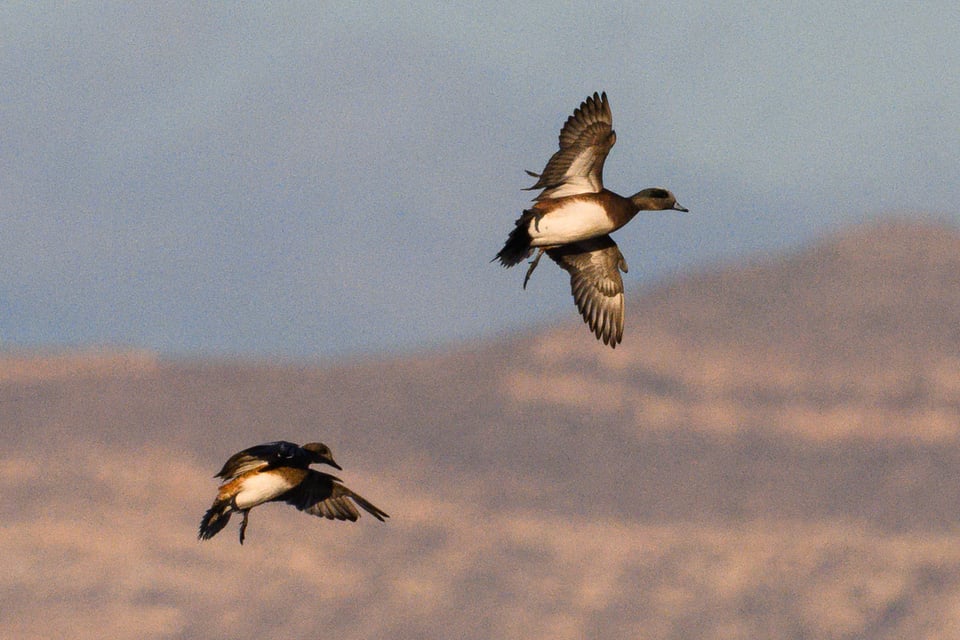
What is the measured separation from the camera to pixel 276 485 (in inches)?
797

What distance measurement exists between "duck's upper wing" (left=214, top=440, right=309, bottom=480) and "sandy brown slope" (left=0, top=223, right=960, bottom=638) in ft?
373

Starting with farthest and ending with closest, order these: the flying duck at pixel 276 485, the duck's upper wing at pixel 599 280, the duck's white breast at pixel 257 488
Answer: the duck's upper wing at pixel 599 280 → the duck's white breast at pixel 257 488 → the flying duck at pixel 276 485

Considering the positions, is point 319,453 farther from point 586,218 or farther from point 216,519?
point 586,218

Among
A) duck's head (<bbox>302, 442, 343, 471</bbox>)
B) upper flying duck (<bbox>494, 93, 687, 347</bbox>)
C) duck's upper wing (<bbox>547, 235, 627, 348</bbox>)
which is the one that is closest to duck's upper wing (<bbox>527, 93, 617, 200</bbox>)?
upper flying duck (<bbox>494, 93, 687, 347</bbox>)

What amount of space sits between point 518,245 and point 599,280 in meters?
2.12

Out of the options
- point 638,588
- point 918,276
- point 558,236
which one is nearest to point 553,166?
point 558,236

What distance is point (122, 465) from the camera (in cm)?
15438

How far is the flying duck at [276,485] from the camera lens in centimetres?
1977

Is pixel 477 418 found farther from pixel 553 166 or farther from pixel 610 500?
pixel 553 166

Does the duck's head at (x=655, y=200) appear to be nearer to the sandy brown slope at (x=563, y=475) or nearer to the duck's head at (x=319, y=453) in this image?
the duck's head at (x=319, y=453)

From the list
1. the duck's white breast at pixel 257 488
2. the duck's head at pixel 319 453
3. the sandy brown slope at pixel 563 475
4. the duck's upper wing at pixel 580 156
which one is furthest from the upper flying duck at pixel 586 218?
the sandy brown slope at pixel 563 475

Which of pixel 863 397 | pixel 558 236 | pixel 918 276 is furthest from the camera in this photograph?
pixel 918 276

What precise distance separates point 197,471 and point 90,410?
682 inches

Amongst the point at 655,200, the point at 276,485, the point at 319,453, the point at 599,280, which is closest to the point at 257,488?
the point at 276,485
